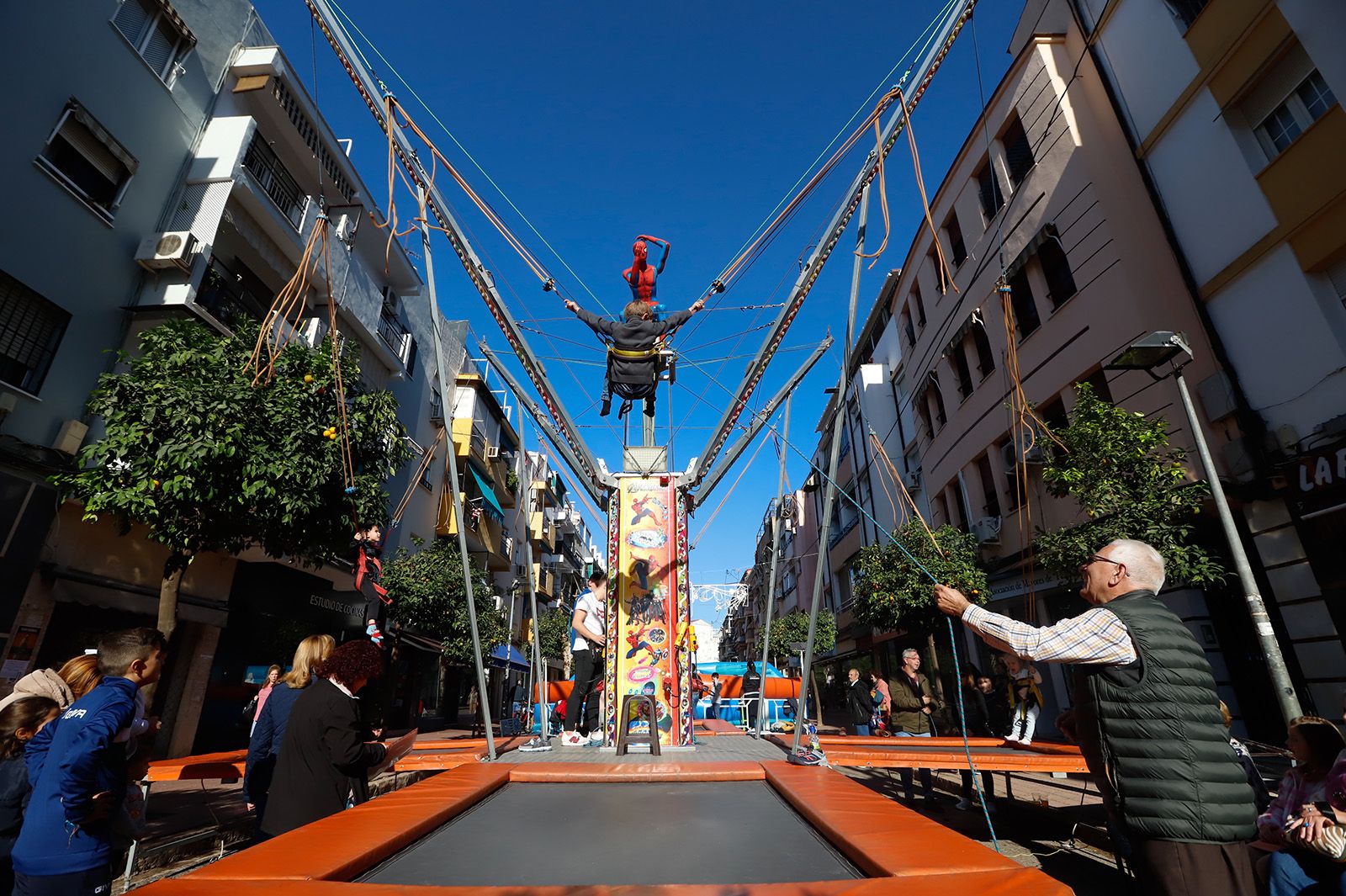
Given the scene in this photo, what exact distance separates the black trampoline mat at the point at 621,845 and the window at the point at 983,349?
16992 mm

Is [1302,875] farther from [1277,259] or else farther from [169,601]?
[1277,259]

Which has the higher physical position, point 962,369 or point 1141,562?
point 962,369

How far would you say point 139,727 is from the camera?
13.6ft

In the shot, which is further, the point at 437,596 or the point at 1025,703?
the point at 437,596

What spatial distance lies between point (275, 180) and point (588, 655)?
14857 millimetres

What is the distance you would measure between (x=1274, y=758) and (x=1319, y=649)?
8.39ft

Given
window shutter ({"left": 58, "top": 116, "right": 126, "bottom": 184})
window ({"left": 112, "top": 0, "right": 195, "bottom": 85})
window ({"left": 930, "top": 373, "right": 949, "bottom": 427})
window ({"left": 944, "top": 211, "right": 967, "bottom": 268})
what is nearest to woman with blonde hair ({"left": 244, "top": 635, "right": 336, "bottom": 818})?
window shutter ({"left": 58, "top": 116, "right": 126, "bottom": 184})

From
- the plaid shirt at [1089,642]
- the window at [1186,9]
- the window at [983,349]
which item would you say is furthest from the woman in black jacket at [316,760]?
the window at [983,349]

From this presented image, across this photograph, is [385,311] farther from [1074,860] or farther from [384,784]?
[1074,860]

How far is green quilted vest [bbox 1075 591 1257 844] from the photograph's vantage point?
95.7 inches

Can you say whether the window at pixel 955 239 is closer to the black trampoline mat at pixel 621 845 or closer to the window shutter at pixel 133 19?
the black trampoline mat at pixel 621 845

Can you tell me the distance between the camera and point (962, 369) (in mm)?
19984

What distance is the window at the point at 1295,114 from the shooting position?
9578mm

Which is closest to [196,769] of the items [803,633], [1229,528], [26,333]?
[26,333]
